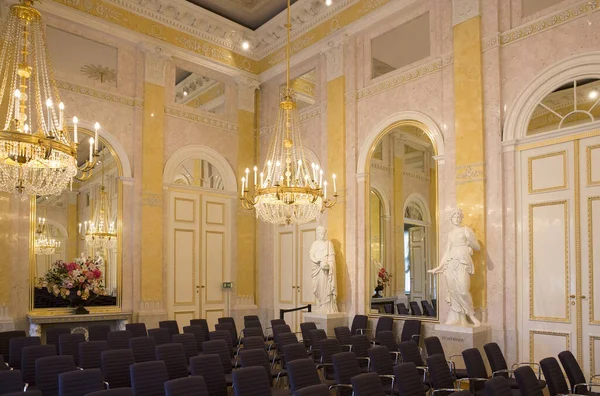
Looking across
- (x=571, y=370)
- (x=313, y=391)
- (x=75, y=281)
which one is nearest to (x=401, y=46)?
(x=571, y=370)

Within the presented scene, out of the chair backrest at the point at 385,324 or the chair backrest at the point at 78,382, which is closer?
the chair backrest at the point at 78,382

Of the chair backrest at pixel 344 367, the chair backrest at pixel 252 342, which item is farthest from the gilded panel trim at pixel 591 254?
the chair backrest at pixel 252 342

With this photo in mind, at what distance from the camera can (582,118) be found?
707 centimetres

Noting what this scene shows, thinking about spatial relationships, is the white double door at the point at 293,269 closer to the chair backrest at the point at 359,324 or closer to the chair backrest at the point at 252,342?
the chair backrest at the point at 359,324

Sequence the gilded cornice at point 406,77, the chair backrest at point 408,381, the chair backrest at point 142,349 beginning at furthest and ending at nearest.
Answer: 1. the gilded cornice at point 406,77
2. the chair backrest at point 142,349
3. the chair backrest at point 408,381

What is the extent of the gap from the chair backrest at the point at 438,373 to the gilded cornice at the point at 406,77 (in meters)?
5.12

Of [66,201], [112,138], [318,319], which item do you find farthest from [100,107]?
[318,319]

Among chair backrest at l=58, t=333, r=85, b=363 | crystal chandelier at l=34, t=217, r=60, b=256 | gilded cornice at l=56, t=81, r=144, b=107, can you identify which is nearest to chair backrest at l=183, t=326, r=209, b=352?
chair backrest at l=58, t=333, r=85, b=363

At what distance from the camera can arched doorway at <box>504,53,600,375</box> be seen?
679cm

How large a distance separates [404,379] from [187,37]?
29.5ft

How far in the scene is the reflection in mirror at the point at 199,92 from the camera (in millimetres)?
11664

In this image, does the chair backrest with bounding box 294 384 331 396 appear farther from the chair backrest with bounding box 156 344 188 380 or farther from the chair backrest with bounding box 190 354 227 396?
the chair backrest with bounding box 156 344 188 380

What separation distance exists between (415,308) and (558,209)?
3.22 meters

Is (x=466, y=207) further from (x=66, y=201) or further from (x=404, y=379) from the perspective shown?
(x=66, y=201)
